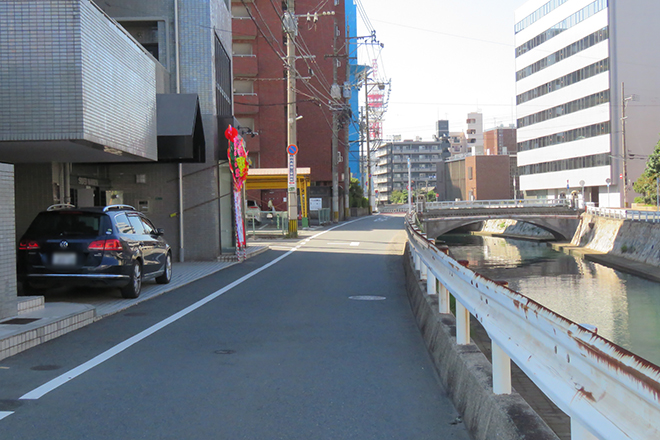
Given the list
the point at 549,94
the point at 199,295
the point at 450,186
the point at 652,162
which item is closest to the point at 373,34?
the point at 652,162

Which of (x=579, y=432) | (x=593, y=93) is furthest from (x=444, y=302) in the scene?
(x=593, y=93)

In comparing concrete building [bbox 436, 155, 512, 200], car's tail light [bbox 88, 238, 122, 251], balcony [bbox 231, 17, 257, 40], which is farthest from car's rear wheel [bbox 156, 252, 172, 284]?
concrete building [bbox 436, 155, 512, 200]

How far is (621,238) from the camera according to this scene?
3788 centimetres

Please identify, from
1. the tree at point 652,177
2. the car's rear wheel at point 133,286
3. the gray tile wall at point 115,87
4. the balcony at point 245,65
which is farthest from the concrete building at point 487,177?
the car's rear wheel at point 133,286

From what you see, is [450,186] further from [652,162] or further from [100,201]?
[100,201]

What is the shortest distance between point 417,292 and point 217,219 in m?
10.5

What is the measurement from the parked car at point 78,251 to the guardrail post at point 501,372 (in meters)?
7.77

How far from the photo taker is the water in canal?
16.5m

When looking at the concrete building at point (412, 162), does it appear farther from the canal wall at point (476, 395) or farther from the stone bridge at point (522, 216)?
the canal wall at point (476, 395)

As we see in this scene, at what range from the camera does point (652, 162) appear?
170ft

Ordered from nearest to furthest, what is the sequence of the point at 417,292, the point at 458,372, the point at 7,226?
the point at 458,372 → the point at 7,226 → the point at 417,292

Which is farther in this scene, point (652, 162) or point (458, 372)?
point (652, 162)

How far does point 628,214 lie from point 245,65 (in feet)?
118

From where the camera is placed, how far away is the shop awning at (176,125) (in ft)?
52.6
